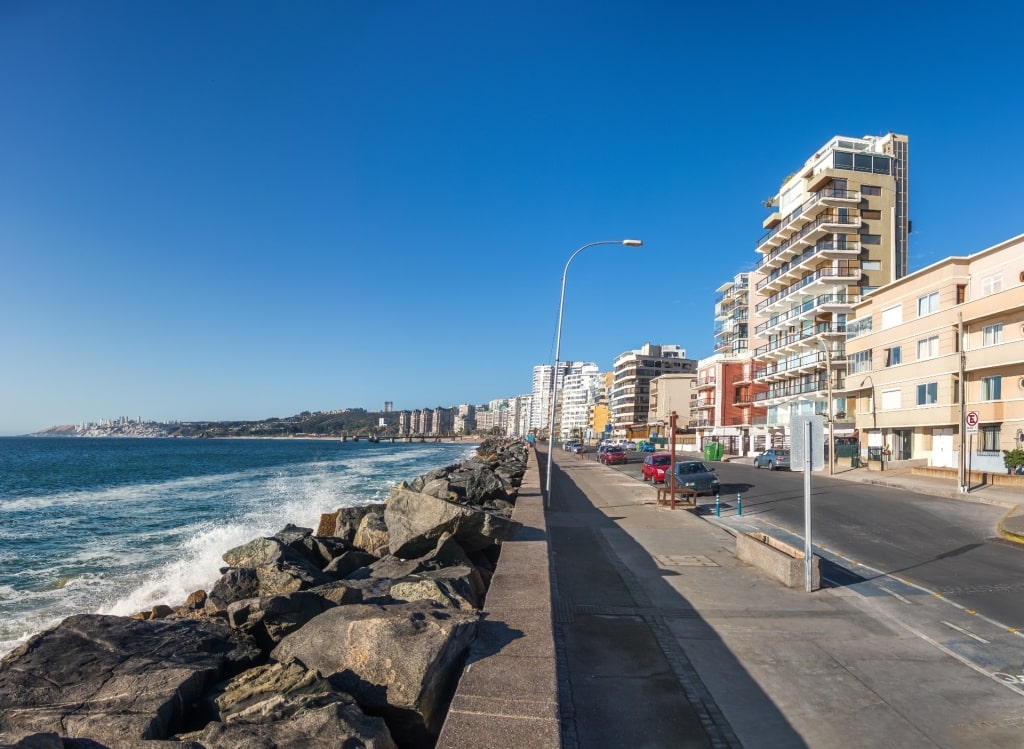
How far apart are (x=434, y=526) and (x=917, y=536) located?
13.0 meters

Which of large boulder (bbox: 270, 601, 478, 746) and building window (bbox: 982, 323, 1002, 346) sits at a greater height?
building window (bbox: 982, 323, 1002, 346)

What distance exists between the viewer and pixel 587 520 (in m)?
17.2

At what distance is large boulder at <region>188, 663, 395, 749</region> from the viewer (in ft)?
13.4

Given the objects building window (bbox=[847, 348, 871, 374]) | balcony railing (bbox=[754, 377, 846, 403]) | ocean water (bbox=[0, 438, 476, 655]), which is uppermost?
building window (bbox=[847, 348, 871, 374])

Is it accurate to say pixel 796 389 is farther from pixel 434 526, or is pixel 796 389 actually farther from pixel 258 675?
pixel 258 675

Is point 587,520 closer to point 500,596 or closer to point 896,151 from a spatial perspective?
point 500,596

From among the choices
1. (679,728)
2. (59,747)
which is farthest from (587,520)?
(59,747)

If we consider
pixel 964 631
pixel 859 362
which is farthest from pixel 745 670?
pixel 859 362

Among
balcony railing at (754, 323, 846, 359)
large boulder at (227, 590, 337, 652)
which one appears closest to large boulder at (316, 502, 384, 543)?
large boulder at (227, 590, 337, 652)

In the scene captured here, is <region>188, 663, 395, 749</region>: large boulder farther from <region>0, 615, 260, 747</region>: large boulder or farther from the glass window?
the glass window

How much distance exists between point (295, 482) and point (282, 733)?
4551cm

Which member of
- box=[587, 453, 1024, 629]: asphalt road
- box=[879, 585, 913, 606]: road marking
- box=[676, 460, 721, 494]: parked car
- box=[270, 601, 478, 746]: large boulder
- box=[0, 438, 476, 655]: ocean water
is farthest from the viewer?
box=[676, 460, 721, 494]: parked car

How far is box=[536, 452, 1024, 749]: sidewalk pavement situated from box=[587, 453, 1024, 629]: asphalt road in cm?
144

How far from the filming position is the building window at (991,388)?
30812 mm
